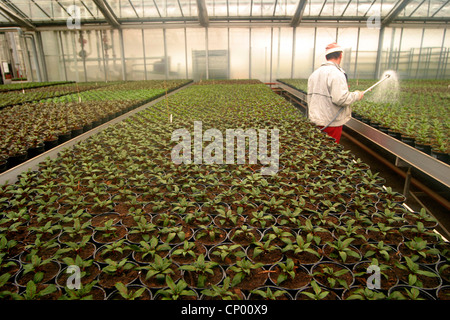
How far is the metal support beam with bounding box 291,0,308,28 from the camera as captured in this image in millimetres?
13578

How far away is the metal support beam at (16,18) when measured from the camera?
558 inches

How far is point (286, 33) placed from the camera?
16297 mm

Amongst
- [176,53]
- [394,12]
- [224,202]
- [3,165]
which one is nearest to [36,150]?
[3,165]


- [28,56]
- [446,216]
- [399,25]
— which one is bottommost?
[446,216]

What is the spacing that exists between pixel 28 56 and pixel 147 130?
16833 millimetres

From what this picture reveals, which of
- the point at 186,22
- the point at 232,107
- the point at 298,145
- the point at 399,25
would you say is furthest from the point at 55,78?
the point at 399,25

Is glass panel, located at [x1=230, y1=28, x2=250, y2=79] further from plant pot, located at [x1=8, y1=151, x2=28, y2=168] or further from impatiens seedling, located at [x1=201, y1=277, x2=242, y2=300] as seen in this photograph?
impatiens seedling, located at [x1=201, y1=277, x2=242, y2=300]

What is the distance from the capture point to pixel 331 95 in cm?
407

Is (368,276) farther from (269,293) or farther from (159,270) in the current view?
(159,270)

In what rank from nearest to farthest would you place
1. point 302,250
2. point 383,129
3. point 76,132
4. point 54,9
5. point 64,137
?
point 302,250 < point 64,137 < point 383,129 < point 76,132 < point 54,9

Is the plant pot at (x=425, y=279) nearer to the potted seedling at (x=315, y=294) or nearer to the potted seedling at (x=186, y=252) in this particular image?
the potted seedling at (x=315, y=294)

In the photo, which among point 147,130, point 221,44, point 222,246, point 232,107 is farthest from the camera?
point 221,44

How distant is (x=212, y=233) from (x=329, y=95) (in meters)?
3.08
